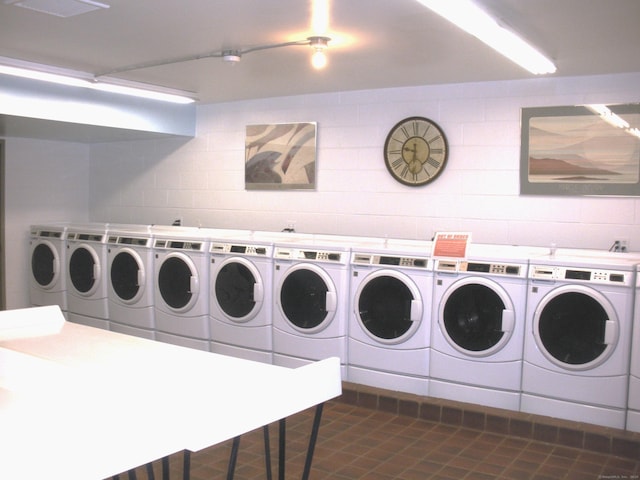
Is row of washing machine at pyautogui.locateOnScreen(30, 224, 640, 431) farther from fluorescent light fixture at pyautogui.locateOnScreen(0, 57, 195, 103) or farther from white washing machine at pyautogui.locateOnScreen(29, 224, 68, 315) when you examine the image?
fluorescent light fixture at pyautogui.locateOnScreen(0, 57, 195, 103)

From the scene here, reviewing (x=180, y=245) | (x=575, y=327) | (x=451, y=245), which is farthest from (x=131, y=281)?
(x=575, y=327)

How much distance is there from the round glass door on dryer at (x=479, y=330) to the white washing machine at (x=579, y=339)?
0.29 feet

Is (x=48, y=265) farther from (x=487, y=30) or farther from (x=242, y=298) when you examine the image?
Result: (x=487, y=30)

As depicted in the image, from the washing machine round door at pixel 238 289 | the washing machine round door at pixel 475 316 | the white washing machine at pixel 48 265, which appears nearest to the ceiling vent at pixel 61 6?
the washing machine round door at pixel 238 289

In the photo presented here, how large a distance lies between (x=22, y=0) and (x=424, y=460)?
3395 millimetres

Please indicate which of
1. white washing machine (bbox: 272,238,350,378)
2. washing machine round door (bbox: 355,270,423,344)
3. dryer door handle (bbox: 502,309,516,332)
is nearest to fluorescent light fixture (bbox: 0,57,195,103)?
white washing machine (bbox: 272,238,350,378)

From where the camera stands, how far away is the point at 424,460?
3.79m

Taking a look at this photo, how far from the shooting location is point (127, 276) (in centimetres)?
632

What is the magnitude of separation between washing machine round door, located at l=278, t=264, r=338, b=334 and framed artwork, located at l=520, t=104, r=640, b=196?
1820 millimetres

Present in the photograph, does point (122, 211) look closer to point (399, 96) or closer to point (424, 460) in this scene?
point (399, 96)

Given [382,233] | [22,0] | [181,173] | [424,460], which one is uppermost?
[22,0]

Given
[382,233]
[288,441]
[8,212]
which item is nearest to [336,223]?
[382,233]

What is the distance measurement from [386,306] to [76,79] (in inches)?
126

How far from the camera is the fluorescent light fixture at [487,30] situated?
280cm
